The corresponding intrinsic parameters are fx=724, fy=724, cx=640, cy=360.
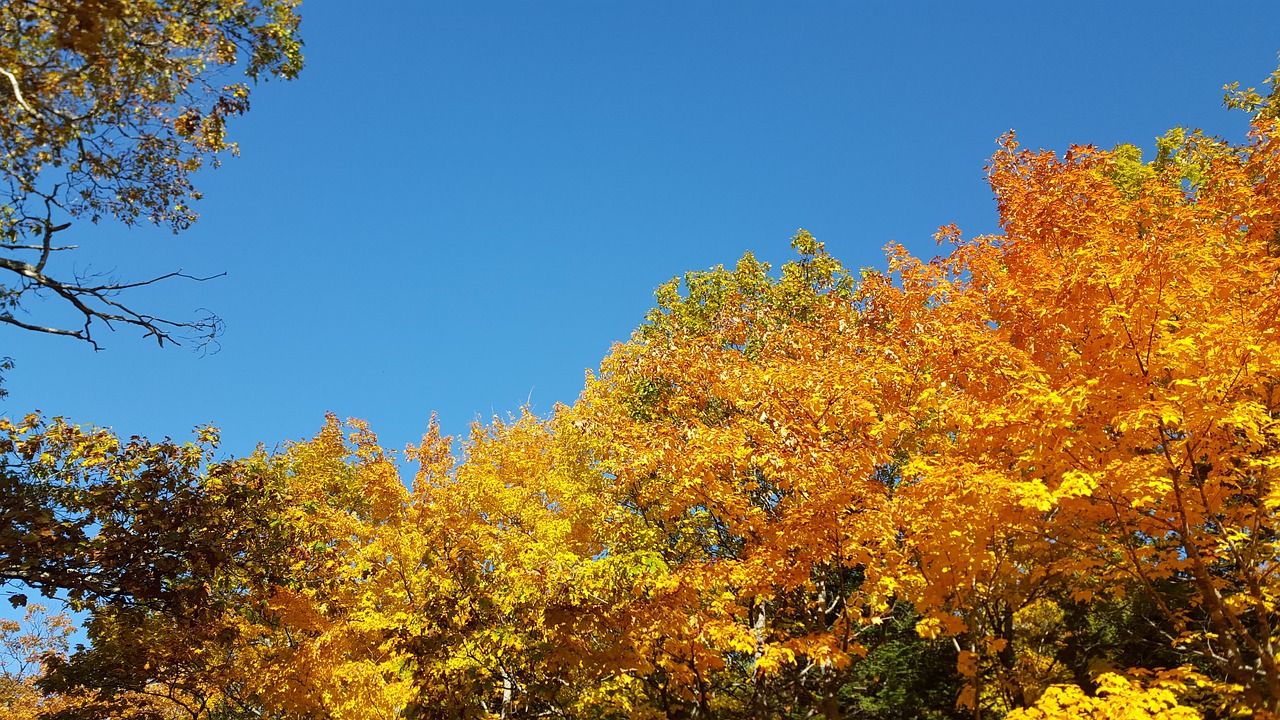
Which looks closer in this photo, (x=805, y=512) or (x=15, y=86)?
(x=15, y=86)

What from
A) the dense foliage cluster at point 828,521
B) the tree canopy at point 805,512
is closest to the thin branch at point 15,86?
the tree canopy at point 805,512

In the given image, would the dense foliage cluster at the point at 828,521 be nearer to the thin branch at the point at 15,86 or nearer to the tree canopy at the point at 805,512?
the tree canopy at the point at 805,512

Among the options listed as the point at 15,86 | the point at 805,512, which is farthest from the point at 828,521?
the point at 15,86

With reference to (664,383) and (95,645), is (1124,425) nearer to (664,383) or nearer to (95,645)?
(664,383)

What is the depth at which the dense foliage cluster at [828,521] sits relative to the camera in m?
8.25

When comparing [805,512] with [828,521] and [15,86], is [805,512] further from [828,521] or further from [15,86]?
[15,86]

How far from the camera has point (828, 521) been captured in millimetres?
9656

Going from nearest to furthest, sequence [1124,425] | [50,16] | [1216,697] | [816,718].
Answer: [50,16], [1124,425], [1216,697], [816,718]

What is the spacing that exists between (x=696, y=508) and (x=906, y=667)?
24.4 feet

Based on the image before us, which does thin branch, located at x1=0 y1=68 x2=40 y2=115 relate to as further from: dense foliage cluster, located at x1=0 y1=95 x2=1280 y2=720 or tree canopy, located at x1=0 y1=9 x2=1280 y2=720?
dense foliage cluster, located at x1=0 y1=95 x2=1280 y2=720

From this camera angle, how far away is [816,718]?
13.0 meters

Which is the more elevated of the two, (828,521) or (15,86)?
(15,86)

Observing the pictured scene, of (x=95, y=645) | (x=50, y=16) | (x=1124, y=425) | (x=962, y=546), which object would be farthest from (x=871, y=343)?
(x=95, y=645)

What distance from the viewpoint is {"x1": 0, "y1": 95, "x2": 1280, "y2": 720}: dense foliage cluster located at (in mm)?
8250
